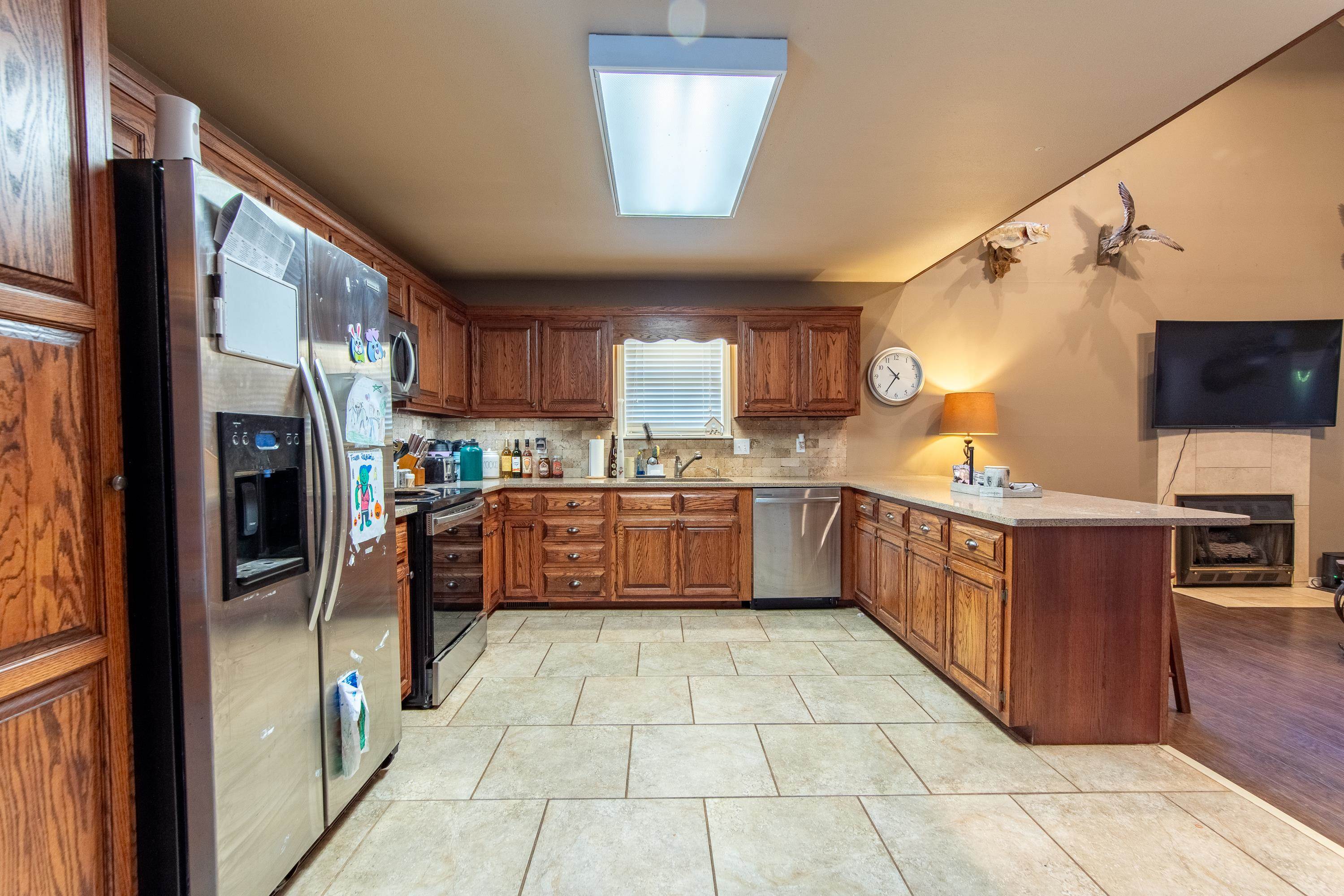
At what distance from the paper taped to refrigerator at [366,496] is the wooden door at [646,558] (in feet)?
7.01

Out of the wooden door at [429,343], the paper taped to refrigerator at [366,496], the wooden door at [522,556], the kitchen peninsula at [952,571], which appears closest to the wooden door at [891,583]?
the kitchen peninsula at [952,571]

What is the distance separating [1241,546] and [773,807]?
5.40 m

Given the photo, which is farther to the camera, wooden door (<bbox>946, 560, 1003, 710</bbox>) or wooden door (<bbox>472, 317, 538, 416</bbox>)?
wooden door (<bbox>472, 317, 538, 416</bbox>)

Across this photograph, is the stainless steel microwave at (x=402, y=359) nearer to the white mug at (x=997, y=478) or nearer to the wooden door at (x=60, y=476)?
the wooden door at (x=60, y=476)

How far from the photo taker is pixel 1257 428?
4.73m

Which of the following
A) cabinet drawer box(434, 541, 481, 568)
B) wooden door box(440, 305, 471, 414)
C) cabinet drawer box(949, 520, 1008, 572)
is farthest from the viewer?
wooden door box(440, 305, 471, 414)

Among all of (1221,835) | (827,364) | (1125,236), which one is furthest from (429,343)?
(1125,236)

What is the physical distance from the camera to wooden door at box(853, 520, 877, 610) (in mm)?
3584

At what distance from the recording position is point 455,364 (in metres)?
3.96

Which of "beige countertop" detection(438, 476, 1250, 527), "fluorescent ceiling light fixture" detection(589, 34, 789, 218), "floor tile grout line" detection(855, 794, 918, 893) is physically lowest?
"floor tile grout line" detection(855, 794, 918, 893)

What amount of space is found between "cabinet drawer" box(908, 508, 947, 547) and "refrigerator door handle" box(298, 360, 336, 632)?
256cm

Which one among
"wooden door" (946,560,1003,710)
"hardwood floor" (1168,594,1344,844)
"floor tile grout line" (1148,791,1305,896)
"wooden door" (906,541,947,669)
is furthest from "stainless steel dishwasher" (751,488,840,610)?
"floor tile grout line" (1148,791,1305,896)

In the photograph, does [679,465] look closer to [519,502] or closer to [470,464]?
[519,502]

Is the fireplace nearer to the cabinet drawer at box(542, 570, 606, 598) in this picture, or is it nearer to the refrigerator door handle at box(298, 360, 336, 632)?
the cabinet drawer at box(542, 570, 606, 598)
